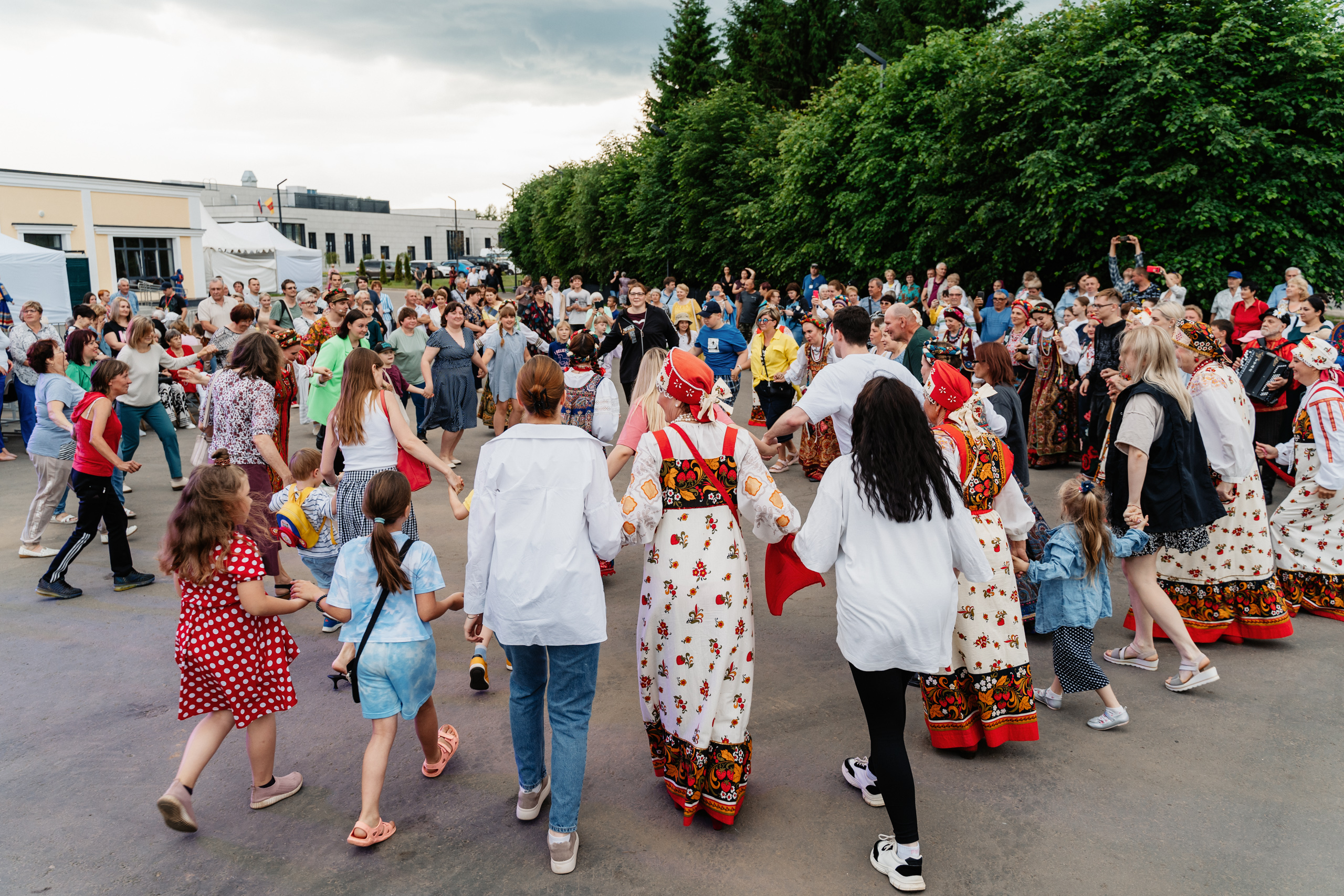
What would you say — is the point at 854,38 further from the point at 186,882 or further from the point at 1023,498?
the point at 186,882

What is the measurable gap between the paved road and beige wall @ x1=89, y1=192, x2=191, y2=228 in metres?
38.2

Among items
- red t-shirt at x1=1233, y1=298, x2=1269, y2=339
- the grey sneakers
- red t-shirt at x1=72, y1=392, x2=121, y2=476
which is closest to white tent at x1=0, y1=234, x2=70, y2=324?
red t-shirt at x1=72, y1=392, x2=121, y2=476

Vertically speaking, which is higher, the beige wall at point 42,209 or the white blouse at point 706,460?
the beige wall at point 42,209

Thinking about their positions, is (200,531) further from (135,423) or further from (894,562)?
(135,423)

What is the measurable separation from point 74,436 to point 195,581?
4144mm

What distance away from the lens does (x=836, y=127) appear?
20.7 metres

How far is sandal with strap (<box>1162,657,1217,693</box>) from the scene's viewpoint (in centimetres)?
462

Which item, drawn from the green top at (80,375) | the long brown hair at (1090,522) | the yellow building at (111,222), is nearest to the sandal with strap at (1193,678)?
the long brown hair at (1090,522)

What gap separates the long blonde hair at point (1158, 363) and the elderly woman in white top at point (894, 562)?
209 cm

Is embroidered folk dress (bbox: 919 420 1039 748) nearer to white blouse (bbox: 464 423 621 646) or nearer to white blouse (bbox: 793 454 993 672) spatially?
white blouse (bbox: 793 454 993 672)

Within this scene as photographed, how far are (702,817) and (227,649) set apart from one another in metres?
2.08

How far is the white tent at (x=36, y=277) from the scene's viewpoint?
16297 mm

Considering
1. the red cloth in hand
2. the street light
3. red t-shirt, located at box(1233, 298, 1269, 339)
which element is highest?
the street light

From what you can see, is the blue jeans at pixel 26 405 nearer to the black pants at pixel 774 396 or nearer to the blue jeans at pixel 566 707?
the black pants at pixel 774 396
